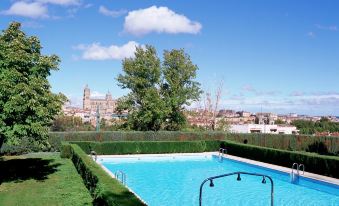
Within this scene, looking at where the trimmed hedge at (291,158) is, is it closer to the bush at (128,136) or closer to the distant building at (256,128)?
the bush at (128,136)

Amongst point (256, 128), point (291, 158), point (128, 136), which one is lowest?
point (291, 158)

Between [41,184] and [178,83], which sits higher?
[178,83]

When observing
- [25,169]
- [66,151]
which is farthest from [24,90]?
[66,151]

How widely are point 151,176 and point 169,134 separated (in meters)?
13.5

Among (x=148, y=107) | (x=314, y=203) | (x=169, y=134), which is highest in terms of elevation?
(x=148, y=107)

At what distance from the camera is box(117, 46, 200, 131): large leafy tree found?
40.1 meters

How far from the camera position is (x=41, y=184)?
16.8 m

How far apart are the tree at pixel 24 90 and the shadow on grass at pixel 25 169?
3.70 m

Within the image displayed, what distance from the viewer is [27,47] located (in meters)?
15.2

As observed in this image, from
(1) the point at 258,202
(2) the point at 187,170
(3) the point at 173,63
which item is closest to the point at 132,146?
(2) the point at 187,170

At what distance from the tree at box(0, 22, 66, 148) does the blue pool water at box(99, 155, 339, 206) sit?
552cm

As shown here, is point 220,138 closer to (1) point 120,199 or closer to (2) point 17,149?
(2) point 17,149

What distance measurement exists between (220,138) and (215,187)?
1831 centimetres

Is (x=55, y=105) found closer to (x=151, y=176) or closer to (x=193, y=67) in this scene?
(x=151, y=176)
